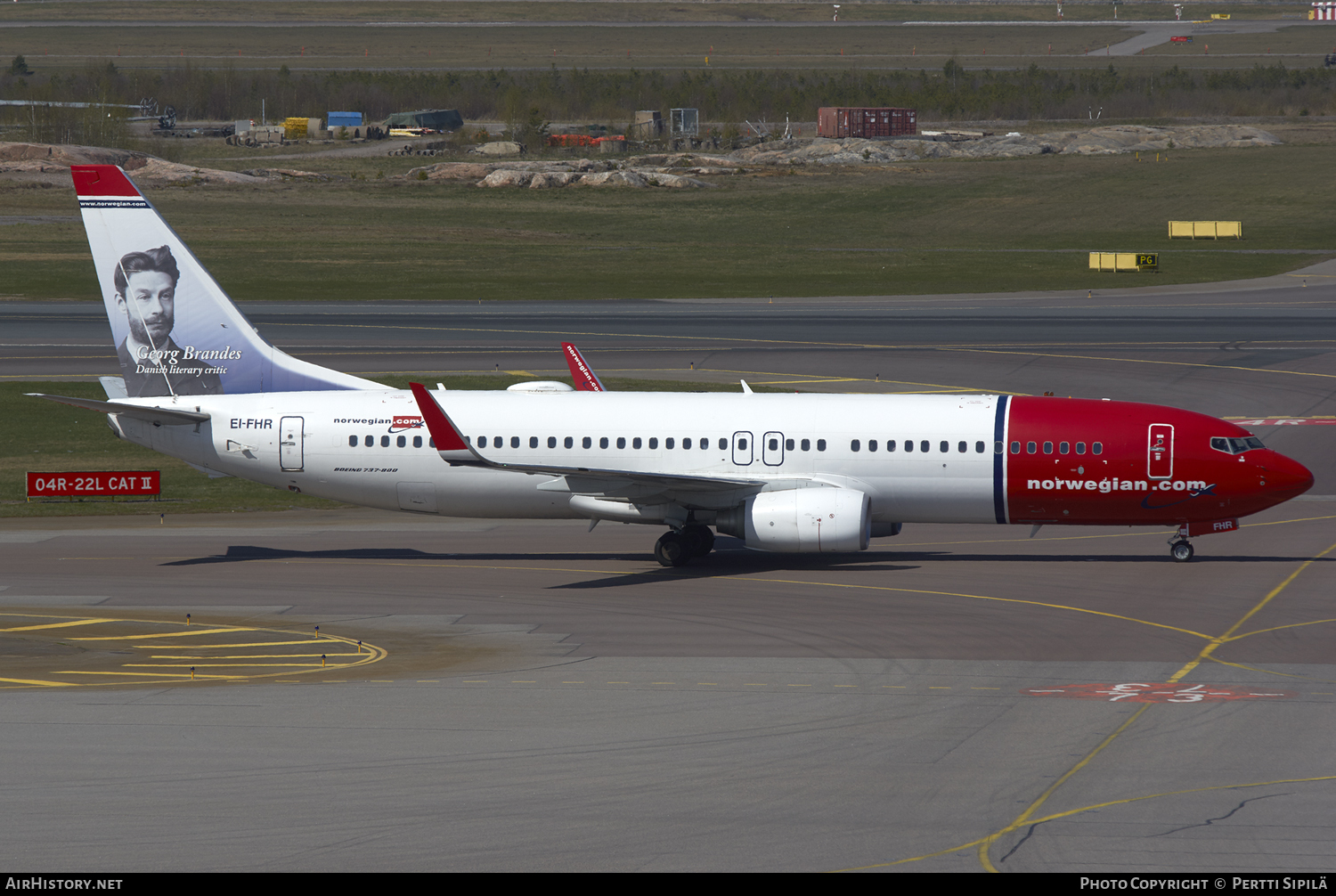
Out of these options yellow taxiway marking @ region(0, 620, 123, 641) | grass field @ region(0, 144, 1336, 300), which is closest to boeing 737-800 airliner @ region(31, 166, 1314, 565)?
yellow taxiway marking @ region(0, 620, 123, 641)

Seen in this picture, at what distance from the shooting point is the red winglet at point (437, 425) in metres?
39.0

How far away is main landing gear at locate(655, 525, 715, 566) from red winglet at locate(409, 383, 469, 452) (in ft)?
20.1

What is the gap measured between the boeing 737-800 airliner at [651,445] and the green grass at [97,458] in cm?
541

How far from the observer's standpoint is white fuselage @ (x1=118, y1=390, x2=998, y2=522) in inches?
1617

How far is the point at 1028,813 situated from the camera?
22.0m

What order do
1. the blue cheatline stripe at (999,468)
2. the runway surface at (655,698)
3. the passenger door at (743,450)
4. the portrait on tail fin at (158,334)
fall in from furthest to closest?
the portrait on tail fin at (158,334) → the passenger door at (743,450) → the blue cheatline stripe at (999,468) → the runway surface at (655,698)

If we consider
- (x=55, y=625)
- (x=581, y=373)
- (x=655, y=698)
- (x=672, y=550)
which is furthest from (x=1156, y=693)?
(x=55, y=625)

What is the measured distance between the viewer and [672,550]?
4147 centimetres

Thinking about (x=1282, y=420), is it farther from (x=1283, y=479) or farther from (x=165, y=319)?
(x=165, y=319)

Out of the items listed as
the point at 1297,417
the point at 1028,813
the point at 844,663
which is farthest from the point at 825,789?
the point at 1297,417

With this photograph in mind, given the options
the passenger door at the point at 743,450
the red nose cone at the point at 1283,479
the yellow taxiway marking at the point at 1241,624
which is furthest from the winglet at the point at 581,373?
the yellow taxiway marking at the point at 1241,624

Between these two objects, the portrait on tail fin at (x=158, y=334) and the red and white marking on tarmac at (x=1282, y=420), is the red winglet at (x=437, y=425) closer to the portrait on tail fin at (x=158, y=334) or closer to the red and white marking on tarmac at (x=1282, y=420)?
the portrait on tail fin at (x=158, y=334)

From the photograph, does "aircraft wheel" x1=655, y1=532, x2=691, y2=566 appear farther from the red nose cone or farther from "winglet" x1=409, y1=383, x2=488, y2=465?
the red nose cone

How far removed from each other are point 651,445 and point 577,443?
2042mm
